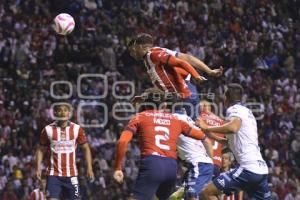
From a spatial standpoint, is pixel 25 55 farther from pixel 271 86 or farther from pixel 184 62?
pixel 184 62

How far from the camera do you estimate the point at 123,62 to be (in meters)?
27.0

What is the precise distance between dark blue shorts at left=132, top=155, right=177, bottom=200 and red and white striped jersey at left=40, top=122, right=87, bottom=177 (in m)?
3.61

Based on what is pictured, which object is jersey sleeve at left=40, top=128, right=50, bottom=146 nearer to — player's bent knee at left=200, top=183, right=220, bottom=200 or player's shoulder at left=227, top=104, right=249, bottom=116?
player's bent knee at left=200, top=183, right=220, bottom=200

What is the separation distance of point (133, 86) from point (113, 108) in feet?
4.01

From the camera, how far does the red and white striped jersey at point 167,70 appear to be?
13258mm

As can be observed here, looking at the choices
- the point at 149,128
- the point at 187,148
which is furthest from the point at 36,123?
the point at 149,128

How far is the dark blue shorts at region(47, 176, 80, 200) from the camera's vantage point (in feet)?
47.6

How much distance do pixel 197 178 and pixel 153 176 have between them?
8.70 feet

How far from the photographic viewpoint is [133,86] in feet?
83.9

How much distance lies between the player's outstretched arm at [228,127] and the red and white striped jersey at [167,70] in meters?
1.15

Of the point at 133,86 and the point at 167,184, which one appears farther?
the point at 133,86

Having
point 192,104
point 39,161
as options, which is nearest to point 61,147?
point 39,161

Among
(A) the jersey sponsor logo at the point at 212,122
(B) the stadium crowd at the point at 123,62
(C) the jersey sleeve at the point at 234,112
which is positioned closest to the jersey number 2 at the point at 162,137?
(C) the jersey sleeve at the point at 234,112

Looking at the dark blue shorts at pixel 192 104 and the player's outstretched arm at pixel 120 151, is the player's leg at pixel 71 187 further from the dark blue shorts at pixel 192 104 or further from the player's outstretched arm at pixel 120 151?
the player's outstretched arm at pixel 120 151
